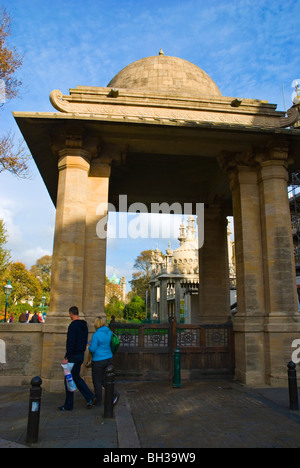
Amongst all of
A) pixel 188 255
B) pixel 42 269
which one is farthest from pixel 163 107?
pixel 42 269

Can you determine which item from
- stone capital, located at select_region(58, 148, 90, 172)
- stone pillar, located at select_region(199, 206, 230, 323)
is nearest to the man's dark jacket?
stone capital, located at select_region(58, 148, 90, 172)

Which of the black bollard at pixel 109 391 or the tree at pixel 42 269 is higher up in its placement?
the tree at pixel 42 269

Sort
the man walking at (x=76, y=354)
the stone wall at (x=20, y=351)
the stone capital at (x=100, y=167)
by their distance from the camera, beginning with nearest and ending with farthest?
the man walking at (x=76, y=354), the stone wall at (x=20, y=351), the stone capital at (x=100, y=167)

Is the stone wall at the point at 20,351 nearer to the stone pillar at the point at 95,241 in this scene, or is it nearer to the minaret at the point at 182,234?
the stone pillar at the point at 95,241

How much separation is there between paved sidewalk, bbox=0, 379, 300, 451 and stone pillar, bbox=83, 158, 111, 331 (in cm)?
245

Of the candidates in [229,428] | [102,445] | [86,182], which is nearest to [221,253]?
[86,182]

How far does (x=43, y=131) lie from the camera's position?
1039 centimetres

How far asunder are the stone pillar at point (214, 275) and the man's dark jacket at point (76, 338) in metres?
9.02

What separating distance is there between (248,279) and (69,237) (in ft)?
17.6

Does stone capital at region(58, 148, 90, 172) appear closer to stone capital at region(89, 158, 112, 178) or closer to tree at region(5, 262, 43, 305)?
stone capital at region(89, 158, 112, 178)

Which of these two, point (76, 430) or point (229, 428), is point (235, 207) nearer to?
point (229, 428)

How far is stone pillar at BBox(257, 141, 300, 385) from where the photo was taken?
382 inches

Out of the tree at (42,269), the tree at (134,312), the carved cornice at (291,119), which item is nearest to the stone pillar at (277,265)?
the carved cornice at (291,119)

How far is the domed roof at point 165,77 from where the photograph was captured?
14.0 metres
